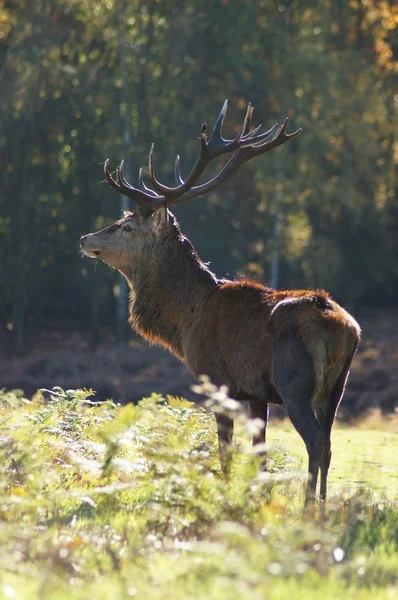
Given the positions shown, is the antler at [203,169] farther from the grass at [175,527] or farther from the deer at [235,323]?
the grass at [175,527]

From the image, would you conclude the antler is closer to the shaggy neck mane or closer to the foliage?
the shaggy neck mane

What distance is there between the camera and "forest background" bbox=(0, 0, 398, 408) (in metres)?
30.4

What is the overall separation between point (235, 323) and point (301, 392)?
1245 millimetres

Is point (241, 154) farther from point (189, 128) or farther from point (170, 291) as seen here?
point (189, 128)

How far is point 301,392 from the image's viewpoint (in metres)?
8.04

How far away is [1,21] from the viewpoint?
31625 millimetres

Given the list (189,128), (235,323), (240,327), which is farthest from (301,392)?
(189,128)

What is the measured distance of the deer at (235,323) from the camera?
8094 millimetres

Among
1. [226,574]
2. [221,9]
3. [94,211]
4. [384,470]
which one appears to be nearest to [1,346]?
[94,211]

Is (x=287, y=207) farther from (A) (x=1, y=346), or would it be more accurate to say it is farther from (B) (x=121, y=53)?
(A) (x=1, y=346)

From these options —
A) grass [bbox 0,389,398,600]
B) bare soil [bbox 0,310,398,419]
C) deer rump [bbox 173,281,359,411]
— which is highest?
deer rump [bbox 173,281,359,411]

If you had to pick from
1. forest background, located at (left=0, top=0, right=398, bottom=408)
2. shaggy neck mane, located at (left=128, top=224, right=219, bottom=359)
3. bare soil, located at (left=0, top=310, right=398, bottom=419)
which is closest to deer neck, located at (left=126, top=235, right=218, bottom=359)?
shaggy neck mane, located at (left=128, top=224, right=219, bottom=359)

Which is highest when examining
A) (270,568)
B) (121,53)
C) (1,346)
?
(121,53)

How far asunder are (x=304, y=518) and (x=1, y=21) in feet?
92.1
